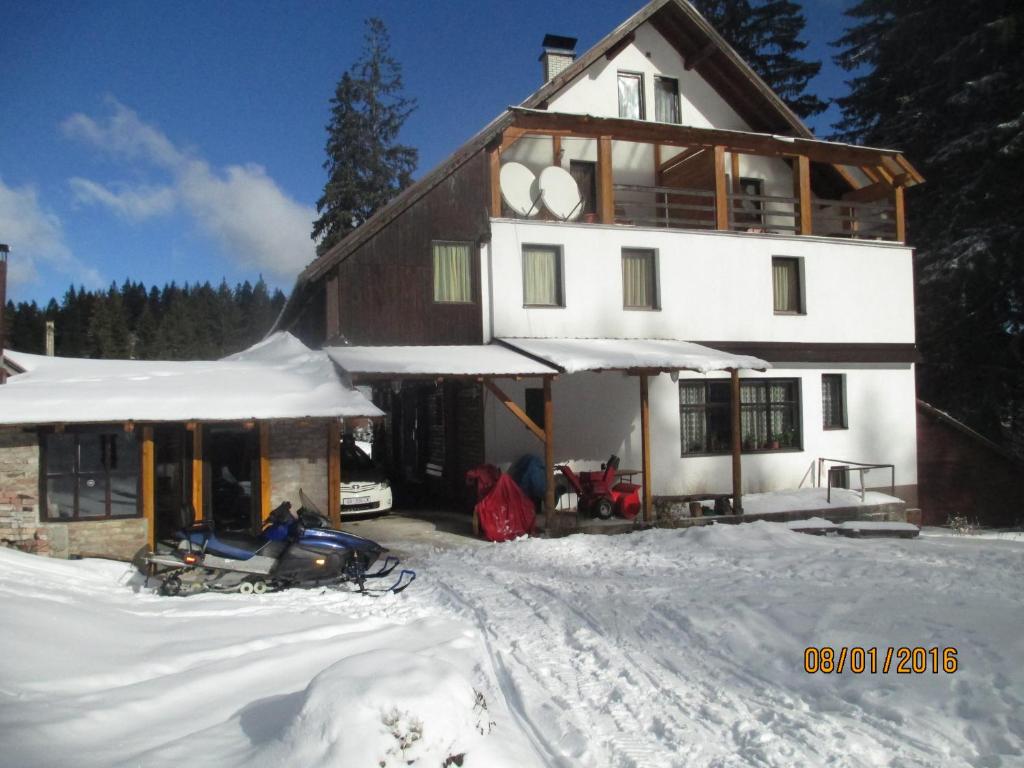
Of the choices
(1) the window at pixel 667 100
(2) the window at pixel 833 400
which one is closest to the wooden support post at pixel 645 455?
(2) the window at pixel 833 400

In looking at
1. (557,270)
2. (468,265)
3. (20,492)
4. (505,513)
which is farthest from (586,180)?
(20,492)

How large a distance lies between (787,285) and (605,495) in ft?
23.8

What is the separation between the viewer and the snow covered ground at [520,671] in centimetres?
365

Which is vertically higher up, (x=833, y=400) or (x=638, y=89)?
(x=638, y=89)

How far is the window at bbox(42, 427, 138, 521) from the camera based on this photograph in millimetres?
9289

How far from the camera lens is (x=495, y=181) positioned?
14453mm

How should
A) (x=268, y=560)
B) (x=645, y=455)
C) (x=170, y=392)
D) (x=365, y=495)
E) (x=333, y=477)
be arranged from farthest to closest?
(x=365, y=495) → (x=645, y=455) → (x=333, y=477) → (x=170, y=392) → (x=268, y=560)

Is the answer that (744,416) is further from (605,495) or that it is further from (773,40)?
(773,40)

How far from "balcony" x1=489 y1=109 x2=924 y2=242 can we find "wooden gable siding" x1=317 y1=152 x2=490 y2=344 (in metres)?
0.65

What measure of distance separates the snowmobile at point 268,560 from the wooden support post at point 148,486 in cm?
108

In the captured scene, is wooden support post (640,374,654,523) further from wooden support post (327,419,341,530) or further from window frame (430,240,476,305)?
wooden support post (327,419,341,530)

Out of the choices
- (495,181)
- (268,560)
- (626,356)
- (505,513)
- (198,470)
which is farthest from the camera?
(495,181)

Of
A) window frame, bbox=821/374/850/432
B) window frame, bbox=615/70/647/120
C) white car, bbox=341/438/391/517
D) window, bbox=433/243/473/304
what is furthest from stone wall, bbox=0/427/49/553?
window frame, bbox=821/374/850/432
